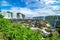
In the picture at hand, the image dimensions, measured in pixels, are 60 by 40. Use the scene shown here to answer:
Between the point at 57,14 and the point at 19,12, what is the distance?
114cm

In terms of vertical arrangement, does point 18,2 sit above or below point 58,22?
above

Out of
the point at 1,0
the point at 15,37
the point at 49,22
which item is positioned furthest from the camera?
the point at 1,0

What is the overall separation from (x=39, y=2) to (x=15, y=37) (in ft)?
10.8

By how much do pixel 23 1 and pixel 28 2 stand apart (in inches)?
6.7

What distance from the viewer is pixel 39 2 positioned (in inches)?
237

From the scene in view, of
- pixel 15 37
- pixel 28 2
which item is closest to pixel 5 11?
pixel 28 2

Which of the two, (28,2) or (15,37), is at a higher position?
(28,2)

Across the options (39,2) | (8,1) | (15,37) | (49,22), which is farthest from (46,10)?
(15,37)

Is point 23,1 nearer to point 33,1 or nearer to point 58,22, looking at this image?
point 33,1

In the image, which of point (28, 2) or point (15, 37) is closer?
point (15, 37)

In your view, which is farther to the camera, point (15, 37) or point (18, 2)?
point (18, 2)

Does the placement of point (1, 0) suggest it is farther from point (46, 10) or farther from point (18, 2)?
point (46, 10)

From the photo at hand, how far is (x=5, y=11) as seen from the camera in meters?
5.72

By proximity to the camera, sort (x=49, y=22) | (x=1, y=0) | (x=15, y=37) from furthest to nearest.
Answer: (x=1, y=0) → (x=49, y=22) → (x=15, y=37)
